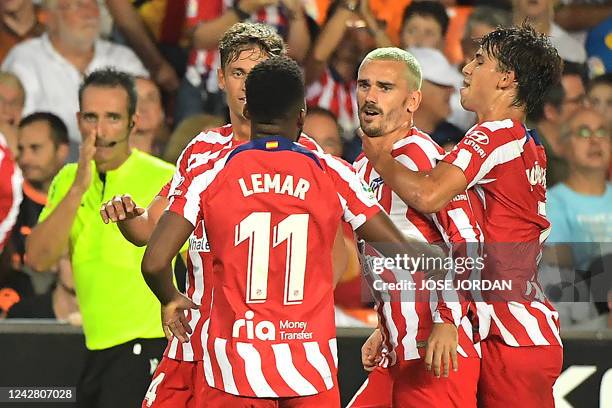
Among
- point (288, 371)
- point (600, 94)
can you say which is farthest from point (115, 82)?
point (600, 94)

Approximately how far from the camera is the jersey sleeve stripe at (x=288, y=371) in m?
3.71

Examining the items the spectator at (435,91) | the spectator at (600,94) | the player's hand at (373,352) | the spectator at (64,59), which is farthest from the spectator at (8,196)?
the spectator at (600,94)

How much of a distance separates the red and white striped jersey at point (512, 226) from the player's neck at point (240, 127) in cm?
82

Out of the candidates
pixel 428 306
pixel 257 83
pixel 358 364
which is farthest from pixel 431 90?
pixel 257 83

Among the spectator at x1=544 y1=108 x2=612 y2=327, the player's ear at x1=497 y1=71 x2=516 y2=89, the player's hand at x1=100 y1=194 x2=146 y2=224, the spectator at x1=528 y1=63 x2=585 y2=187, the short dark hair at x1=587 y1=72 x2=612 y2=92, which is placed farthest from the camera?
the short dark hair at x1=587 y1=72 x2=612 y2=92

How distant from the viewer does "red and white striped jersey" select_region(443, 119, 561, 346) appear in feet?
14.6

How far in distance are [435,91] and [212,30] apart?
146 cm

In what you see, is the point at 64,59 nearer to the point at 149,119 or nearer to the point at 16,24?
the point at 16,24

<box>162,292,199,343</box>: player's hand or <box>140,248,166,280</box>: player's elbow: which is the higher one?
<box>140,248,166,280</box>: player's elbow

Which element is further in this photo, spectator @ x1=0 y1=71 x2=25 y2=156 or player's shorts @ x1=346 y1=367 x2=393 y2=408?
spectator @ x1=0 y1=71 x2=25 y2=156

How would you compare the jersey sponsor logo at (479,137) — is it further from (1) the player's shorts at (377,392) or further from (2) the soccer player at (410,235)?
(1) the player's shorts at (377,392)

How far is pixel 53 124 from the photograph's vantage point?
22.5ft

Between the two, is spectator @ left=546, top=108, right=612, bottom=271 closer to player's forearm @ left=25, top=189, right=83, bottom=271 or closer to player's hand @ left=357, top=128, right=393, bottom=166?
player's hand @ left=357, top=128, right=393, bottom=166

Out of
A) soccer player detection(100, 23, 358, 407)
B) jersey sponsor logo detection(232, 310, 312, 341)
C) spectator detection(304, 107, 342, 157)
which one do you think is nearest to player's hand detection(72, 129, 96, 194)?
soccer player detection(100, 23, 358, 407)
